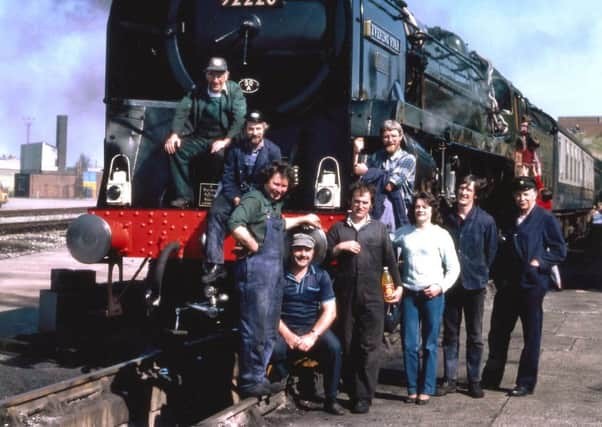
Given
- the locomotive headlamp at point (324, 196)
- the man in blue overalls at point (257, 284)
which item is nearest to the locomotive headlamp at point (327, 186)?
the locomotive headlamp at point (324, 196)

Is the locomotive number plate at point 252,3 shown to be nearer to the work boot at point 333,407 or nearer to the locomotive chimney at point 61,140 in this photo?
the work boot at point 333,407

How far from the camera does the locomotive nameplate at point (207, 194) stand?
7.22 meters

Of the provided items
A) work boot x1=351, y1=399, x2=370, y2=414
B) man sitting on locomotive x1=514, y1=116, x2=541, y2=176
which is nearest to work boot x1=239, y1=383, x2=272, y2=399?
work boot x1=351, y1=399, x2=370, y2=414

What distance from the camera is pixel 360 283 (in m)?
5.84

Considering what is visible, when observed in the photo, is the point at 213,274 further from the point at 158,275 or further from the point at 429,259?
the point at 429,259

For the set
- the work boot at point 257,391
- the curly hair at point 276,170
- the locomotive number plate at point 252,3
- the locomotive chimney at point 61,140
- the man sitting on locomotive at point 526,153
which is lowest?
the work boot at point 257,391

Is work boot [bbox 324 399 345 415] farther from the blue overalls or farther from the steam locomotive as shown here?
the steam locomotive

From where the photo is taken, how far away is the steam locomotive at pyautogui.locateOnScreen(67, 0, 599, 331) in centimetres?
662

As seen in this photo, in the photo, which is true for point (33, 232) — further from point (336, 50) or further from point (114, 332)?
point (336, 50)

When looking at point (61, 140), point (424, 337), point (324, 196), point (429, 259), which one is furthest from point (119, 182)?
point (61, 140)

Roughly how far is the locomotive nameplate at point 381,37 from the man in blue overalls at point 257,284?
2204mm

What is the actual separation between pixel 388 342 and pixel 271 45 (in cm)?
301

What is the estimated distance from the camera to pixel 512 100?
13.2m

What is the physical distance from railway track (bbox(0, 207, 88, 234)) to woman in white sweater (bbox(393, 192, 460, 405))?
15.6 metres
